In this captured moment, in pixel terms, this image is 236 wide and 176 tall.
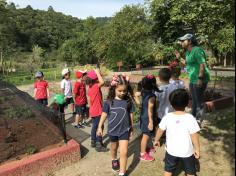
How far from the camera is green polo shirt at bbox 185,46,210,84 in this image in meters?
5.26

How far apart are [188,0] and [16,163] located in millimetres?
9215

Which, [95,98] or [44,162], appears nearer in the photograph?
[44,162]

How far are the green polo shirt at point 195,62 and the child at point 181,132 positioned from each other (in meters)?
1.95

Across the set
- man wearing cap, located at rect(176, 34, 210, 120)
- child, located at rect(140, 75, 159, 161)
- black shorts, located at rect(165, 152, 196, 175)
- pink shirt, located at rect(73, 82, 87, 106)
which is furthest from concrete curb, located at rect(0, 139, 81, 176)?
man wearing cap, located at rect(176, 34, 210, 120)

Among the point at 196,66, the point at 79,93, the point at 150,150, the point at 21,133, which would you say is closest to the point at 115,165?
the point at 150,150

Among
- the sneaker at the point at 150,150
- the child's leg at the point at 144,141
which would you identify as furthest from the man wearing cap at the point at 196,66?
the child's leg at the point at 144,141

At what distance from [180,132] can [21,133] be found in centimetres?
326

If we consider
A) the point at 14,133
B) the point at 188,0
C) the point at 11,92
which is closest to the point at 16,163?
the point at 14,133

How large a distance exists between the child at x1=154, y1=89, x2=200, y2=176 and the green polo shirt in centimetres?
195

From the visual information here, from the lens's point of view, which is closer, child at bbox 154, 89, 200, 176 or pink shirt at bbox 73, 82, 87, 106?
child at bbox 154, 89, 200, 176

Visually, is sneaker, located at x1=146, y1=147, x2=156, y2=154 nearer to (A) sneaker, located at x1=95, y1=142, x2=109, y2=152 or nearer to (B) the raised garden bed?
(A) sneaker, located at x1=95, y1=142, x2=109, y2=152

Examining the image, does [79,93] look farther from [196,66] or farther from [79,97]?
[196,66]

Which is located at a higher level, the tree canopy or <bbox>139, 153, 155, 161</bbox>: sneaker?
the tree canopy

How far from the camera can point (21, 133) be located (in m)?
5.60
